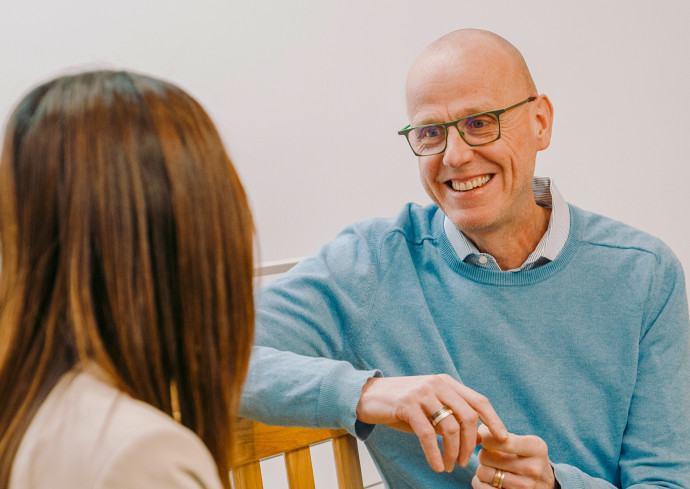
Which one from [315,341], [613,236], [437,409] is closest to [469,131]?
[613,236]

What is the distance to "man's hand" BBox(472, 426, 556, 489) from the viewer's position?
1011 mm

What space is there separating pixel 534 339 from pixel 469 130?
41cm

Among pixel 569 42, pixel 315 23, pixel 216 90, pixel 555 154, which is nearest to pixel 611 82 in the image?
pixel 569 42

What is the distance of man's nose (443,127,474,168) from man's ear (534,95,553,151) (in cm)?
20

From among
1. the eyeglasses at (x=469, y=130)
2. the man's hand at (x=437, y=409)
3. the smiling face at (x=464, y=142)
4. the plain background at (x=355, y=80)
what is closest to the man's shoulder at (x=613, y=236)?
the smiling face at (x=464, y=142)

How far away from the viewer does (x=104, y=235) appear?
584 mm

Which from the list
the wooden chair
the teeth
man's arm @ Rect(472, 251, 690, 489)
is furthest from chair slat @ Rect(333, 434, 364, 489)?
the teeth

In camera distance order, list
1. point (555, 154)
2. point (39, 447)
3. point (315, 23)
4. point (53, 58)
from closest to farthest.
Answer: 1. point (39, 447)
2. point (53, 58)
3. point (315, 23)
4. point (555, 154)

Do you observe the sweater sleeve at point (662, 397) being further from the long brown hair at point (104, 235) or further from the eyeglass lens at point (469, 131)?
the long brown hair at point (104, 235)

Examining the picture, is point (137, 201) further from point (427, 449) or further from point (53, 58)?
point (53, 58)

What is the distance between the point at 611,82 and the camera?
2.69 metres

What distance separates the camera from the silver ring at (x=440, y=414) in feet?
3.04

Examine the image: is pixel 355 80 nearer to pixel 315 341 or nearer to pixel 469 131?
pixel 469 131

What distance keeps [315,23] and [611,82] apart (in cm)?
131
